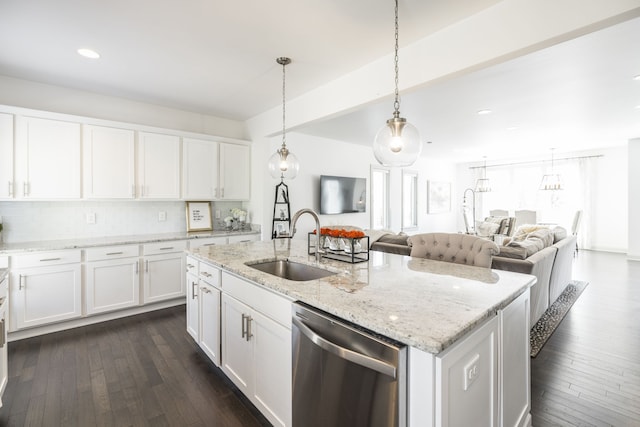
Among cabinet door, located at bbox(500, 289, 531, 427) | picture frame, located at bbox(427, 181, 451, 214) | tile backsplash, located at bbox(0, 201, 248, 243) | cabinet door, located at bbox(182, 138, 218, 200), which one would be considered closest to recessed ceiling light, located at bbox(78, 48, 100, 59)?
cabinet door, located at bbox(182, 138, 218, 200)

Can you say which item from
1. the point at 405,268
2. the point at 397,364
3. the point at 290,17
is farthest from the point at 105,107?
the point at 397,364

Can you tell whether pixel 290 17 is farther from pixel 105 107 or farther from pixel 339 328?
pixel 105 107

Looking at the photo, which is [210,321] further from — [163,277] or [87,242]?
[87,242]

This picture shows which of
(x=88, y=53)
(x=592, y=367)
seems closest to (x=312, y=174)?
(x=88, y=53)

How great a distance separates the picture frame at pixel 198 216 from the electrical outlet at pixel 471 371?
4039mm

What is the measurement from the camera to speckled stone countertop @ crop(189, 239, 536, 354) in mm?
1070

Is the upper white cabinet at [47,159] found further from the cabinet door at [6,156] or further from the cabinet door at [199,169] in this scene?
the cabinet door at [199,169]

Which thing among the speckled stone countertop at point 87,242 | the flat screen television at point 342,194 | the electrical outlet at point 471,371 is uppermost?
the flat screen television at point 342,194

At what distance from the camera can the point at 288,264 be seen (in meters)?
2.32

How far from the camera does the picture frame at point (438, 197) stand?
894cm

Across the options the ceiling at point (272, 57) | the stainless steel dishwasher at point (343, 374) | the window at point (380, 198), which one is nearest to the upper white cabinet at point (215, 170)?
the ceiling at point (272, 57)

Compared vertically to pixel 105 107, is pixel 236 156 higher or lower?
lower

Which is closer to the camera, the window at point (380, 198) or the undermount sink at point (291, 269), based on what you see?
the undermount sink at point (291, 269)

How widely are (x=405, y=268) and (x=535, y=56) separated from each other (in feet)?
7.70
